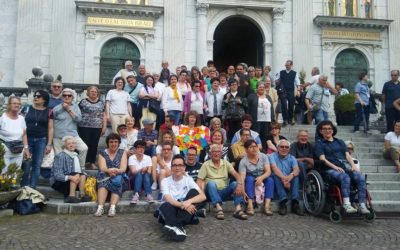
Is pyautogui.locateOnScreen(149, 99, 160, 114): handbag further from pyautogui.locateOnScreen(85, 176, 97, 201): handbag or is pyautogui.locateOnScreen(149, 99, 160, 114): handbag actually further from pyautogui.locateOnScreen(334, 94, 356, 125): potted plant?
pyautogui.locateOnScreen(334, 94, 356, 125): potted plant

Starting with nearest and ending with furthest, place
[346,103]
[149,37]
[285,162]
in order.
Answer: [285,162] < [346,103] < [149,37]

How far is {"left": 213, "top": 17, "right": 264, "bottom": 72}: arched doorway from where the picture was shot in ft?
69.6

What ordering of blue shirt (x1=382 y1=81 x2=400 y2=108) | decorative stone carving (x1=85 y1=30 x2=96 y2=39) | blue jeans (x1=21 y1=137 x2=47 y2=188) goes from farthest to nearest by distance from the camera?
1. decorative stone carving (x1=85 y1=30 x2=96 y2=39)
2. blue shirt (x1=382 y1=81 x2=400 y2=108)
3. blue jeans (x1=21 y1=137 x2=47 y2=188)

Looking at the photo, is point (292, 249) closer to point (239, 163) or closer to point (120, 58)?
point (239, 163)

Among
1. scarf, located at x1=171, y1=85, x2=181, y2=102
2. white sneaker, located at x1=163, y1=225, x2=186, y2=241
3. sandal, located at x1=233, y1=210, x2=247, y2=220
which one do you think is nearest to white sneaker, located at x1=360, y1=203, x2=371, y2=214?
sandal, located at x1=233, y1=210, x2=247, y2=220

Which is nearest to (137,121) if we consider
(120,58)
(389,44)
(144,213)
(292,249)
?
(144,213)

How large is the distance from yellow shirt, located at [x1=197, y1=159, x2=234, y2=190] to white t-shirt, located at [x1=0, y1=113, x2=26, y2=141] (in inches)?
141

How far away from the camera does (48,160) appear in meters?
8.09

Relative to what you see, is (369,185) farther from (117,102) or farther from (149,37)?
(149,37)

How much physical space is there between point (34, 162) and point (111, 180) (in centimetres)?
182

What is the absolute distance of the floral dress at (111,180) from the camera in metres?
7.13

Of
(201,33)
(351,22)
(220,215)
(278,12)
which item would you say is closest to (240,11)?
(278,12)

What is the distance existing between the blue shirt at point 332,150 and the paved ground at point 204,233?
3.96 feet

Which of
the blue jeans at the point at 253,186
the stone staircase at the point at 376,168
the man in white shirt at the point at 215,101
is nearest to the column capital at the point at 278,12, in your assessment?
the stone staircase at the point at 376,168
